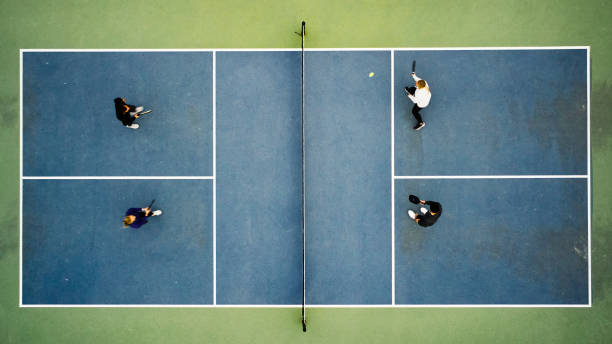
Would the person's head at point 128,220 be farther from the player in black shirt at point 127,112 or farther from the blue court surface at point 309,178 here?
the player in black shirt at point 127,112

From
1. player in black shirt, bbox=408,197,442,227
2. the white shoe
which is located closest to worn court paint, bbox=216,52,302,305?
the white shoe

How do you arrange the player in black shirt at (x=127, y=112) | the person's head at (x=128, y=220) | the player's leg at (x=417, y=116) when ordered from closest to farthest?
1. the person's head at (x=128, y=220)
2. the player in black shirt at (x=127, y=112)
3. the player's leg at (x=417, y=116)

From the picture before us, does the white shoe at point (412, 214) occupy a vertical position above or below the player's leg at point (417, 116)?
below

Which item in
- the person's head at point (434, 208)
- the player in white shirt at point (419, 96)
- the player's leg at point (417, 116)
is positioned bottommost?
the person's head at point (434, 208)

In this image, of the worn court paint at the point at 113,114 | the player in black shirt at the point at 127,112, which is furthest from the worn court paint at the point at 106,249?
the player in black shirt at the point at 127,112

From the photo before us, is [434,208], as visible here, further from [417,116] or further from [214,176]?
[214,176]

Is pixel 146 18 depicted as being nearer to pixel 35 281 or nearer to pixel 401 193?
pixel 35 281
